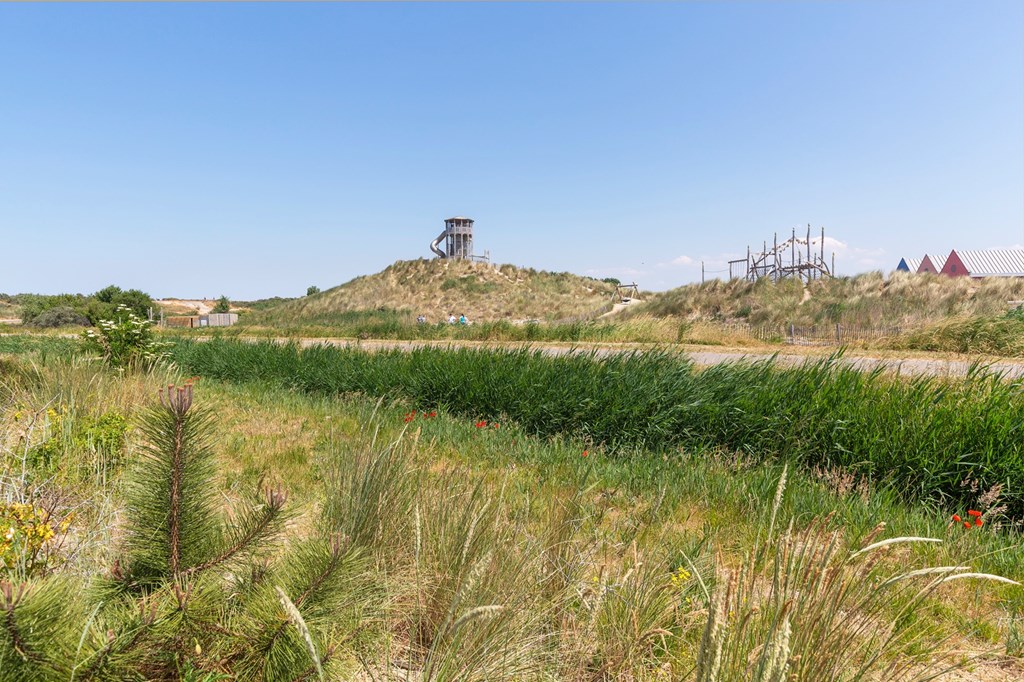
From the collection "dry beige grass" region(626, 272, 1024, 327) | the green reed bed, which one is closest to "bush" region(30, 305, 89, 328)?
"dry beige grass" region(626, 272, 1024, 327)

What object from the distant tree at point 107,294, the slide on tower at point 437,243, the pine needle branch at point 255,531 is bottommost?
the pine needle branch at point 255,531

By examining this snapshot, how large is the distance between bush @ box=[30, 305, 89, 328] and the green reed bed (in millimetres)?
39971

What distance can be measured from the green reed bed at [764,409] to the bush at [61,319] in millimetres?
39971

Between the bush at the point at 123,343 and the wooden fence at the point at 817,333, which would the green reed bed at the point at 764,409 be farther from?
the wooden fence at the point at 817,333

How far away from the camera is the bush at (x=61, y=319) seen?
121 feet

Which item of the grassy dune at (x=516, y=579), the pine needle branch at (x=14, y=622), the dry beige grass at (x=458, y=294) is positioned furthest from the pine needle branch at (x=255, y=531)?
the dry beige grass at (x=458, y=294)

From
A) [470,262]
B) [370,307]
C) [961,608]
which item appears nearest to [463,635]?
[961,608]

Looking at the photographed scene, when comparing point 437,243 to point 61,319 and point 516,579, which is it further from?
point 516,579

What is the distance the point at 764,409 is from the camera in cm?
617

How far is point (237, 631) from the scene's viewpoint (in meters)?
1.54

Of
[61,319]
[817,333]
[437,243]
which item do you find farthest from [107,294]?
[817,333]

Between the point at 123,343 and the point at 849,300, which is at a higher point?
the point at 849,300

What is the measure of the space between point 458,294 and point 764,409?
129 feet

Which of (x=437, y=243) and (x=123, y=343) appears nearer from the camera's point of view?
(x=123, y=343)
